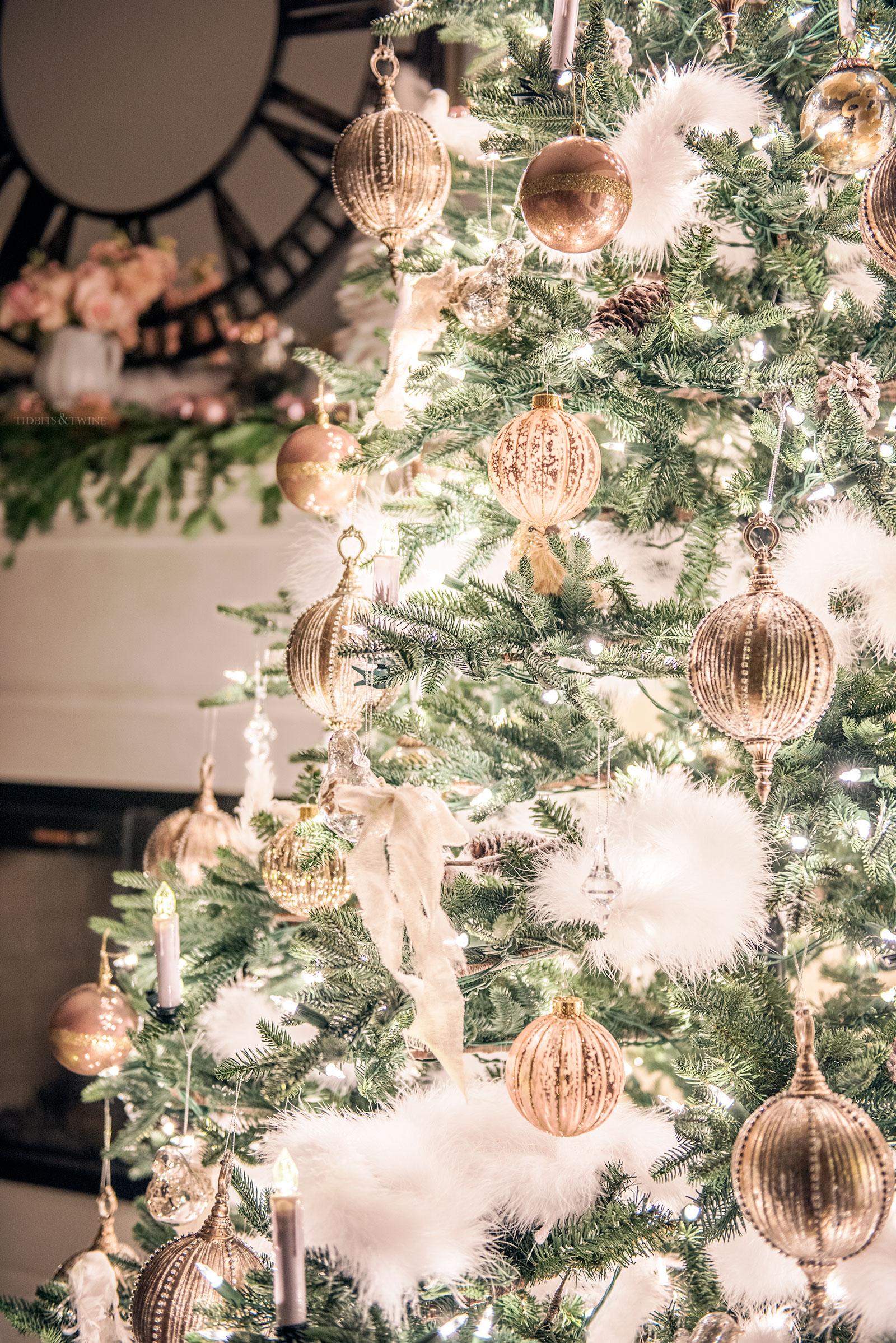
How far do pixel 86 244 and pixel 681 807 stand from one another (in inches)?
78.1

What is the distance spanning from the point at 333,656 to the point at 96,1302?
757 mm

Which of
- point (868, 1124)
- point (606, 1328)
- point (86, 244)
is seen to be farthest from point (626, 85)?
point (86, 244)

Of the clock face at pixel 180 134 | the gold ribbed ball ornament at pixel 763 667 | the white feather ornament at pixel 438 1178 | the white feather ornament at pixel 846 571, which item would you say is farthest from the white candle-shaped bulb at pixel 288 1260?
the clock face at pixel 180 134

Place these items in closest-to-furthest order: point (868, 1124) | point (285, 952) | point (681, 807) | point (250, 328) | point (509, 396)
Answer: point (868, 1124) < point (681, 807) < point (509, 396) < point (285, 952) < point (250, 328)

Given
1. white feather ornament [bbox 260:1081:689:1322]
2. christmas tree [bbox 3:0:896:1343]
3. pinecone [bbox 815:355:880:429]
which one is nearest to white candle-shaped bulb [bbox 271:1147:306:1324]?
christmas tree [bbox 3:0:896:1343]

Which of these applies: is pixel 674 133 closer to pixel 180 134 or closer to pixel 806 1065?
pixel 806 1065

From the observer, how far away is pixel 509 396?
917mm

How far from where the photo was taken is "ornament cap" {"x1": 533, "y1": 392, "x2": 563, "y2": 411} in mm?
849

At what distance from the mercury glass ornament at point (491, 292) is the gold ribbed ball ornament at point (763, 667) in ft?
1.03

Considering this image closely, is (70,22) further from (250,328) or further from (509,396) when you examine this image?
(509,396)

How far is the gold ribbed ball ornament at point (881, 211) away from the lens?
0.72m

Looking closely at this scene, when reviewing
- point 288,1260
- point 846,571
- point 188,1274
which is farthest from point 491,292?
point 188,1274

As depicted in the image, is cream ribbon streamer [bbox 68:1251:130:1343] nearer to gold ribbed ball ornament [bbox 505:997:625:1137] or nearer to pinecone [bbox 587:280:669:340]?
gold ribbed ball ornament [bbox 505:997:625:1137]

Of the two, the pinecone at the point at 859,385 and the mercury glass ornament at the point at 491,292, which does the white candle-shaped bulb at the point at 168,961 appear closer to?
the mercury glass ornament at the point at 491,292
